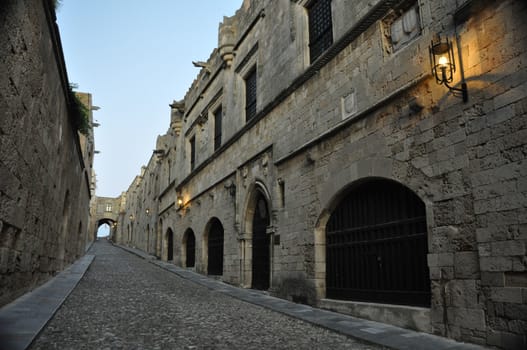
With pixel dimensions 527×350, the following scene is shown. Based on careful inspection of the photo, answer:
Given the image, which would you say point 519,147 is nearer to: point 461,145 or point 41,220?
point 461,145

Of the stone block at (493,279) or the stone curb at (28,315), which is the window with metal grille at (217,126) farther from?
the stone block at (493,279)

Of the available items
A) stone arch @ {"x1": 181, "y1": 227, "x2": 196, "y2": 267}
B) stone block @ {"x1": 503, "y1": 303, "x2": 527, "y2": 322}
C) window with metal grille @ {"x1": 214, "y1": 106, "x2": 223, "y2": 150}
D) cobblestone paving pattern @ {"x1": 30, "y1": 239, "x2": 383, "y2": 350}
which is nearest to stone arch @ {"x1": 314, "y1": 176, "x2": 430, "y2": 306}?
cobblestone paving pattern @ {"x1": 30, "y1": 239, "x2": 383, "y2": 350}

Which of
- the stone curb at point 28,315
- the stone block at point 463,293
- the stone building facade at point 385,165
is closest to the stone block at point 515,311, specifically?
the stone building facade at point 385,165

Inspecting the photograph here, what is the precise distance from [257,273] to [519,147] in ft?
23.8

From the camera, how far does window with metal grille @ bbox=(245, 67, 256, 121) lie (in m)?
11.5

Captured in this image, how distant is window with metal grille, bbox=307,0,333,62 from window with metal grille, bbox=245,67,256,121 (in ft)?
10.4

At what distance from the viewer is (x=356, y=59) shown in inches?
257

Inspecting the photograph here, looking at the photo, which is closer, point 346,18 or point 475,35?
point 475,35

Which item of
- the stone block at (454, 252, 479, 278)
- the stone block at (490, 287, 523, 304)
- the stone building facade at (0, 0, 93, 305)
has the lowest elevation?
the stone block at (490, 287, 523, 304)

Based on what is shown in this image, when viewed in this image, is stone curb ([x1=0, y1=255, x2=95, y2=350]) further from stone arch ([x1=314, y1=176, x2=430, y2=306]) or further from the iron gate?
the iron gate

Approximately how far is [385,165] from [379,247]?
129 centimetres

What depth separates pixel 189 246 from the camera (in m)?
16.8

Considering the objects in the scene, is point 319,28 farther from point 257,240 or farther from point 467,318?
point 467,318

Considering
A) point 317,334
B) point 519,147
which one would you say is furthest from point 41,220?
point 519,147
